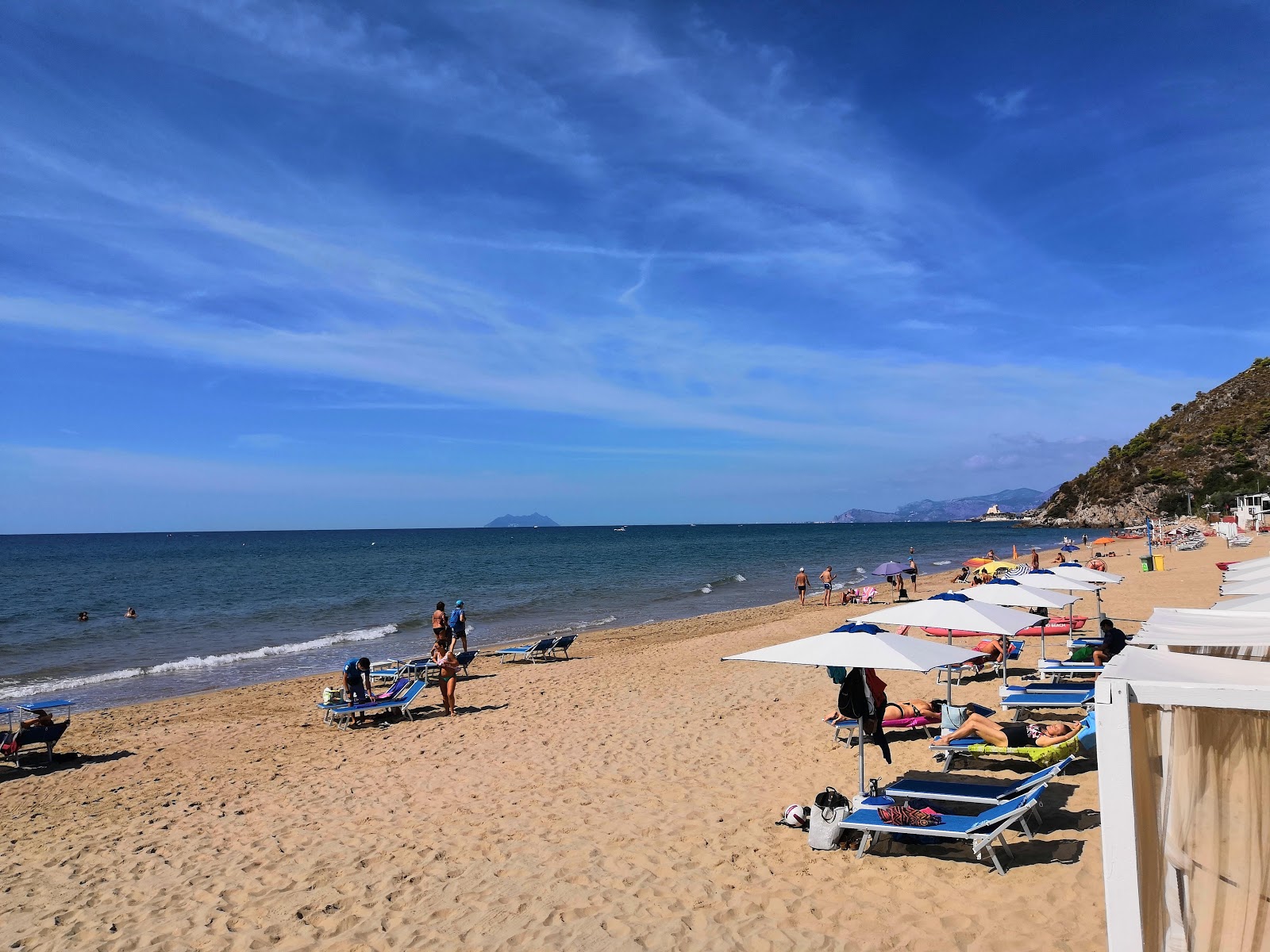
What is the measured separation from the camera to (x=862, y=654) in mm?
6160

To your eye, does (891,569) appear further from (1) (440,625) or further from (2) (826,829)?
(2) (826,829)

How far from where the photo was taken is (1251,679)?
265 centimetres

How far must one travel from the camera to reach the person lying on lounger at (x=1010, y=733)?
7.59 m

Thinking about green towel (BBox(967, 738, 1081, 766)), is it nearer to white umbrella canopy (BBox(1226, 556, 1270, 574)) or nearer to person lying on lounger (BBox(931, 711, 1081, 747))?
person lying on lounger (BBox(931, 711, 1081, 747))

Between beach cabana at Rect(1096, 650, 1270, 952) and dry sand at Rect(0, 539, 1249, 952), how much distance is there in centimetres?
200

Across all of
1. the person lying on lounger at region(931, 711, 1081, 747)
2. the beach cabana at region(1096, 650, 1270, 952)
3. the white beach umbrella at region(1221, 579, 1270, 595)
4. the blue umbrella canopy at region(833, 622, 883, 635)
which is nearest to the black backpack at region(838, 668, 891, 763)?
the blue umbrella canopy at region(833, 622, 883, 635)

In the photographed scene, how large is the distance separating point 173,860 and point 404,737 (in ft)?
14.3

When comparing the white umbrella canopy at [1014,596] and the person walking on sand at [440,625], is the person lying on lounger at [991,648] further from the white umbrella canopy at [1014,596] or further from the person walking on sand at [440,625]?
the person walking on sand at [440,625]

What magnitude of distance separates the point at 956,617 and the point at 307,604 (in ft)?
105

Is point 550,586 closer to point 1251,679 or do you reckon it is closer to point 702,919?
point 702,919

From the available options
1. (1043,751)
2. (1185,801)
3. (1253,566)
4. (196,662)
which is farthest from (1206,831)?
(196,662)

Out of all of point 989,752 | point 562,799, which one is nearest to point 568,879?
point 562,799

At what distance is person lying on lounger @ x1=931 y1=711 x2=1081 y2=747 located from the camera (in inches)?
299

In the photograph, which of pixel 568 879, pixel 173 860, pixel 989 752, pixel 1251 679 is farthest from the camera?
pixel 989 752
